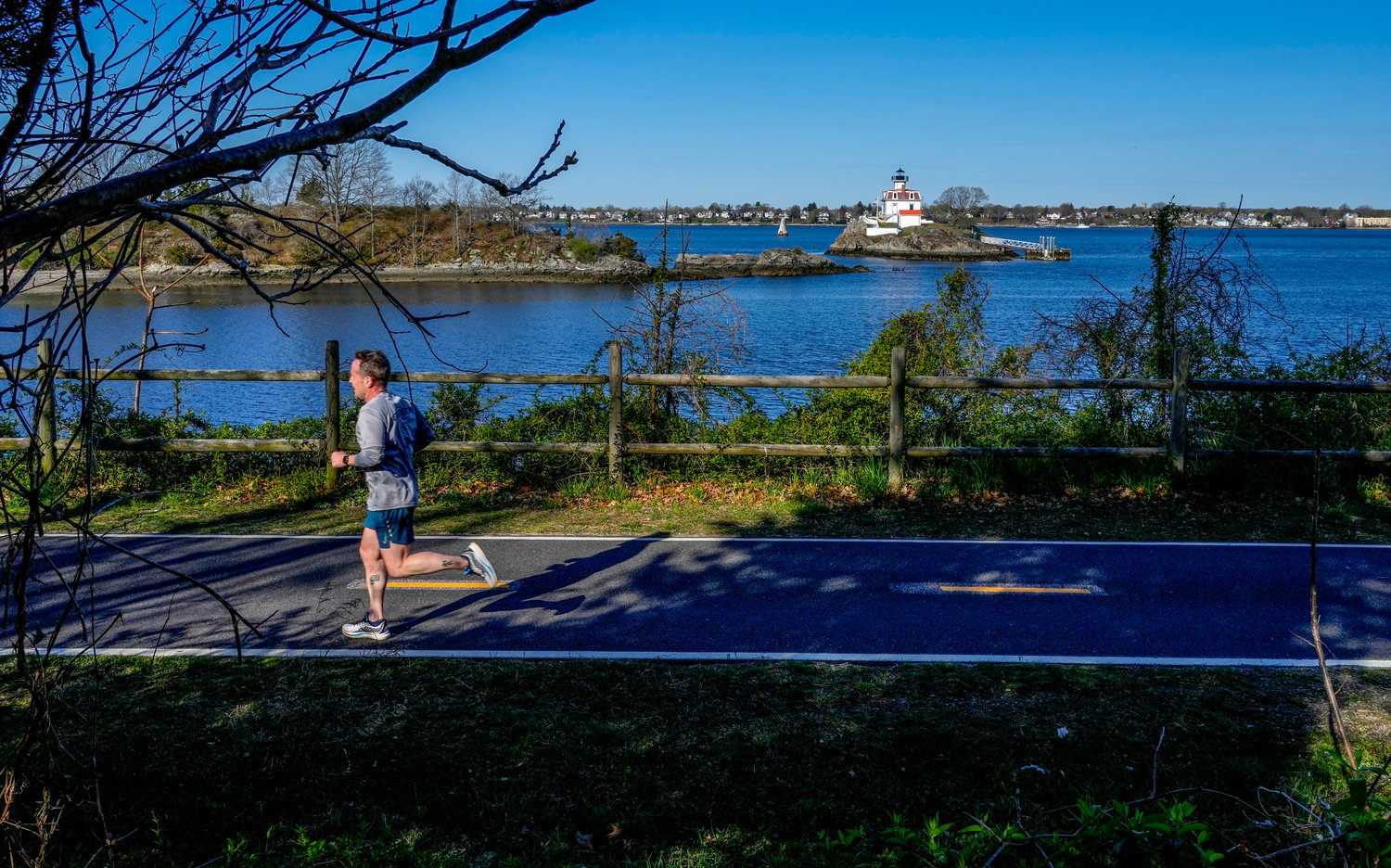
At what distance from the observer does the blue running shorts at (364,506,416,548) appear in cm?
734

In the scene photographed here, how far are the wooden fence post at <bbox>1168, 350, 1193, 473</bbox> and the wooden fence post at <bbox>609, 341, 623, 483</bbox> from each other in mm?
6078

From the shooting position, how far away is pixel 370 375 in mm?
7324

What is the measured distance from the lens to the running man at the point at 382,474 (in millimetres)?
7191

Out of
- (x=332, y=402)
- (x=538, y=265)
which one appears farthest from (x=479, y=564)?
(x=538, y=265)

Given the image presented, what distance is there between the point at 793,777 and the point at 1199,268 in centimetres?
1104

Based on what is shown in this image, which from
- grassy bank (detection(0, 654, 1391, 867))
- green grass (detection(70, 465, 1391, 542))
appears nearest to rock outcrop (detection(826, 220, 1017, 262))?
green grass (detection(70, 465, 1391, 542))

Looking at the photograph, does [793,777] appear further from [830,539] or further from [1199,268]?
[1199,268]

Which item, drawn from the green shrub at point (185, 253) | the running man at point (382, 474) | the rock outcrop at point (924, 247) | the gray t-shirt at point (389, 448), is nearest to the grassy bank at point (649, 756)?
the running man at point (382, 474)

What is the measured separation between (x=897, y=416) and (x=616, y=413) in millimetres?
3123

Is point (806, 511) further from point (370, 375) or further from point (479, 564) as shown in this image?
point (370, 375)

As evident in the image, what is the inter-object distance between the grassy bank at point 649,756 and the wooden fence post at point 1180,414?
5.61 metres

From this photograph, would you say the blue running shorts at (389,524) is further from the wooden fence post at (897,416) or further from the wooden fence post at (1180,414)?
the wooden fence post at (1180,414)

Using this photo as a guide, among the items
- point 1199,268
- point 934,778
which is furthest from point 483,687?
point 1199,268

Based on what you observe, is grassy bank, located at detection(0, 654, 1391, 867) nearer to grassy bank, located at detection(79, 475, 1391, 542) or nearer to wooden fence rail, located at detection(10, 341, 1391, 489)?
grassy bank, located at detection(79, 475, 1391, 542)
